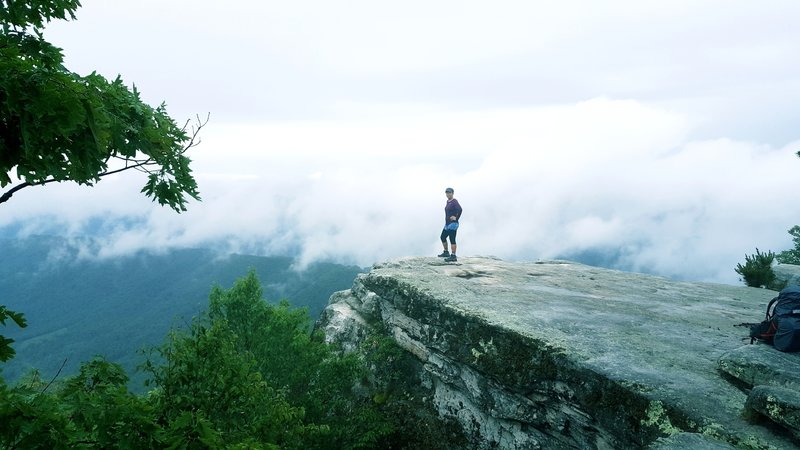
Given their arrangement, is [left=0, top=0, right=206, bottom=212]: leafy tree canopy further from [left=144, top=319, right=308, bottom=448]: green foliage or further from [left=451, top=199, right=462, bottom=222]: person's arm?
[left=451, top=199, right=462, bottom=222]: person's arm

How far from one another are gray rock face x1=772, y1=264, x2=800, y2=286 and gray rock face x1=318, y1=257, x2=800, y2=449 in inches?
259

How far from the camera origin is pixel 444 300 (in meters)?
18.1

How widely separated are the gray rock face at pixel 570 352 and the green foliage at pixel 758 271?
6.44 metres

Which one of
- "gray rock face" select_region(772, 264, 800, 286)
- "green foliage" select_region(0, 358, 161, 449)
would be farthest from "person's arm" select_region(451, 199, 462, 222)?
"gray rock face" select_region(772, 264, 800, 286)

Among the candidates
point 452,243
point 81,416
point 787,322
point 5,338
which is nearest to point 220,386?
point 81,416

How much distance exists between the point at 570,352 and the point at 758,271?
2132 cm

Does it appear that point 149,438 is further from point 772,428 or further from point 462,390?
point 462,390

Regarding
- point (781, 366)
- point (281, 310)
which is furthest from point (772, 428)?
point (281, 310)

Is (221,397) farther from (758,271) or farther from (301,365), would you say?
(758,271)

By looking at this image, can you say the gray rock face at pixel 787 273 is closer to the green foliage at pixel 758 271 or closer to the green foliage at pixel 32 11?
the green foliage at pixel 758 271

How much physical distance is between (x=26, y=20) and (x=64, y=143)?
10.2 feet

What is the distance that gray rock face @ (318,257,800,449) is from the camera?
10055 millimetres

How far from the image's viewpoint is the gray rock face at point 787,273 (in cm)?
2513

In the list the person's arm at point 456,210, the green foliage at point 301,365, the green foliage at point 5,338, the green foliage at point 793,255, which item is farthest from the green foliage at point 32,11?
the green foliage at point 793,255
